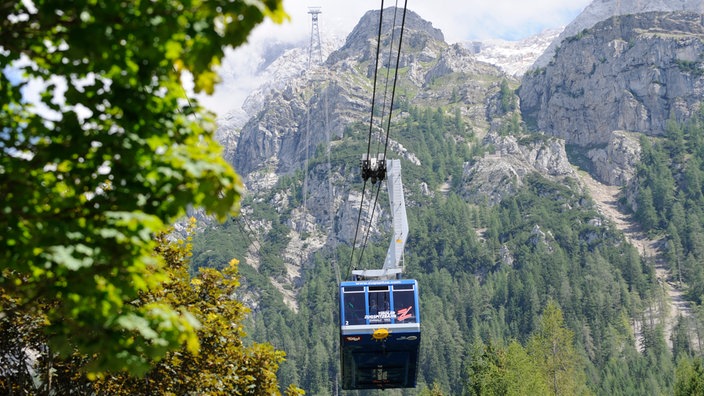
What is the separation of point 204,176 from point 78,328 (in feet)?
6.13

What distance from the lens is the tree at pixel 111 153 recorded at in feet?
22.6

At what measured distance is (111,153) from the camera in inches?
283

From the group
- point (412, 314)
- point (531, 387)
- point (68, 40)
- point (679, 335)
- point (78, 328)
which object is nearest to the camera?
point (68, 40)

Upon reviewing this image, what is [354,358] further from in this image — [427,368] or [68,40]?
[427,368]

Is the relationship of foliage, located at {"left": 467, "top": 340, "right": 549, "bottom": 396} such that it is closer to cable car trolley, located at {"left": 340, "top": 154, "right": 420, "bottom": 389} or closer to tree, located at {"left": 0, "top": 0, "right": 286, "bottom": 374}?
cable car trolley, located at {"left": 340, "top": 154, "right": 420, "bottom": 389}

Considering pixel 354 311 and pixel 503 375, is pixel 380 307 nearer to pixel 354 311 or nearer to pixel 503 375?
pixel 354 311

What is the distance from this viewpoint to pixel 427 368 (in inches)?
7416

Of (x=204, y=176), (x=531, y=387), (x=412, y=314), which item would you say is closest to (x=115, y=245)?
(x=204, y=176)

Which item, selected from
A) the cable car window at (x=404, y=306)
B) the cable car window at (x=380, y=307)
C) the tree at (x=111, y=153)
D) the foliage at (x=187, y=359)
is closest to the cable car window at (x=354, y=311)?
the cable car window at (x=380, y=307)

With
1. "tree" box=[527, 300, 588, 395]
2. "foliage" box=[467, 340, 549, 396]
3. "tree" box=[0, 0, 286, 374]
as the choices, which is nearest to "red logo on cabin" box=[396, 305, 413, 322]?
"tree" box=[0, 0, 286, 374]

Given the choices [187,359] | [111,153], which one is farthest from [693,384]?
[111,153]

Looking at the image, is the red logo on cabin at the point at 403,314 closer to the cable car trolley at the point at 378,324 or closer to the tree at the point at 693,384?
the cable car trolley at the point at 378,324

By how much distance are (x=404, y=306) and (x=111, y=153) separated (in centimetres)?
2226

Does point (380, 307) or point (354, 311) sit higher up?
point (380, 307)
